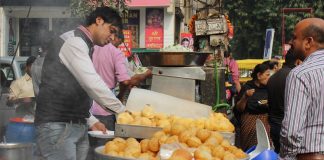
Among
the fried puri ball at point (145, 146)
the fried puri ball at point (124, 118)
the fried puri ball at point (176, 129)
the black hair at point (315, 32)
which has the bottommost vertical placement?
the fried puri ball at point (145, 146)

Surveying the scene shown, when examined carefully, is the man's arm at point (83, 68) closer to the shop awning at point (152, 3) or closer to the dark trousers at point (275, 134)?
the dark trousers at point (275, 134)

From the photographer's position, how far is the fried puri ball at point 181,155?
314 cm

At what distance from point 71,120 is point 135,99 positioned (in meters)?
0.58

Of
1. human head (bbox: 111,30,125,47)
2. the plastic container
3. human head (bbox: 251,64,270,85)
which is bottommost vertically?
the plastic container

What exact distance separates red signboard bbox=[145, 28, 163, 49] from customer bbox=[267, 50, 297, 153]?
15193mm

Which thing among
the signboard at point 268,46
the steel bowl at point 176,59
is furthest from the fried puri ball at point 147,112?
the signboard at point 268,46

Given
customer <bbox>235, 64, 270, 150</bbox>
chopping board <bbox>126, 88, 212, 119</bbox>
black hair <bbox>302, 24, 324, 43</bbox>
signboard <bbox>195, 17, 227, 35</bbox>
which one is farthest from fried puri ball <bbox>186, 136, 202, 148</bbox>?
signboard <bbox>195, 17, 227, 35</bbox>

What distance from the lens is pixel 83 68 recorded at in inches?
143

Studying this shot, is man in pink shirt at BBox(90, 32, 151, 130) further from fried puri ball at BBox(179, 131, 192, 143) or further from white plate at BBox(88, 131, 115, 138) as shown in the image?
fried puri ball at BBox(179, 131, 192, 143)

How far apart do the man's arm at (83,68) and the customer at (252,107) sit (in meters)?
2.77

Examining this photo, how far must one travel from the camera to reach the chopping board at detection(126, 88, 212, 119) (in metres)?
4.18

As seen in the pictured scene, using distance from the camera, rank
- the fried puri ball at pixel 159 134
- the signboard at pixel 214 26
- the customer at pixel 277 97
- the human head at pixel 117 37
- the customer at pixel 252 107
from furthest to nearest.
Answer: the signboard at pixel 214 26 < the customer at pixel 252 107 < the customer at pixel 277 97 < the human head at pixel 117 37 < the fried puri ball at pixel 159 134

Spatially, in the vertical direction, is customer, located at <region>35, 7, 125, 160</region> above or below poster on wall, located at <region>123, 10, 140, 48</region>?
below

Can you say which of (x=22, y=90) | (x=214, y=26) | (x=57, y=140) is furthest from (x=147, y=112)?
(x=214, y=26)
